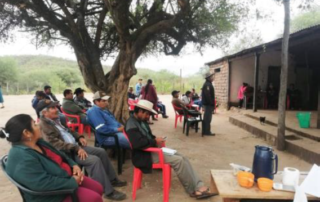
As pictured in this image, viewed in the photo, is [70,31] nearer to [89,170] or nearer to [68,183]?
[89,170]

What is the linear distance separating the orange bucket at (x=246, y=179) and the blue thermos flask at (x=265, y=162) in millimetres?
97

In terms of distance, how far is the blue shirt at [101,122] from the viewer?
4.02 metres

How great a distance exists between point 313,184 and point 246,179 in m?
0.51

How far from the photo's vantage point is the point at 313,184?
1.92 metres

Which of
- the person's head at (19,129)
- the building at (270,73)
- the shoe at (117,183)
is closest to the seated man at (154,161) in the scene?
the shoe at (117,183)

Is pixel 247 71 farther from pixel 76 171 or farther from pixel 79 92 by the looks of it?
pixel 76 171

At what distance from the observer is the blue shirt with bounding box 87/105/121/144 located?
13.2 feet

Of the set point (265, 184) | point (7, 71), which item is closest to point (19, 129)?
point (265, 184)

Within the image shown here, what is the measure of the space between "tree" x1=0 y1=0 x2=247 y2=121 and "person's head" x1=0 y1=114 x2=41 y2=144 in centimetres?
366

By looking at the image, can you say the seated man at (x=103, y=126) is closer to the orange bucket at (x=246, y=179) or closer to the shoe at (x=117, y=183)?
the shoe at (x=117, y=183)

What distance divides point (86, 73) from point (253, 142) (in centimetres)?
472

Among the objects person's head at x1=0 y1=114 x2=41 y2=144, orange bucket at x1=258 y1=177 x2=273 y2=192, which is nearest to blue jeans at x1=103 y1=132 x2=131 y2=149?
person's head at x1=0 y1=114 x2=41 y2=144

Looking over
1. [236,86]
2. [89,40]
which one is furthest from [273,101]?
[89,40]

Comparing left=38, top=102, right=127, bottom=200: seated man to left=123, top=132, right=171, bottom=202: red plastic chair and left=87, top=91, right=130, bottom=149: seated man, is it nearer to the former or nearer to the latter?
left=123, top=132, right=171, bottom=202: red plastic chair
